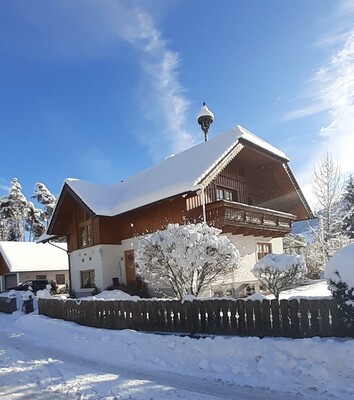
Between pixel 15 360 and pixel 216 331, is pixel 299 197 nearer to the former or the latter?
pixel 216 331

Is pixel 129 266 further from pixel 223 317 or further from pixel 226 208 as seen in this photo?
pixel 223 317

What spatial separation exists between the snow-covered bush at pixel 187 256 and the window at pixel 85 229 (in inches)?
443

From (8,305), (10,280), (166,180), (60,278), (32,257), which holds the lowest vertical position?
(8,305)

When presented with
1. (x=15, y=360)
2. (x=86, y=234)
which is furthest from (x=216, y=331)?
(x=86, y=234)

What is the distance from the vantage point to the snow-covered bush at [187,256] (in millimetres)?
11117

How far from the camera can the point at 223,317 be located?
891cm

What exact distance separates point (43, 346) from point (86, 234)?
1319 centimetres

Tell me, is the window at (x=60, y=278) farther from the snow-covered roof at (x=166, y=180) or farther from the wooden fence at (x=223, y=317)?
the wooden fence at (x=223, y=317)

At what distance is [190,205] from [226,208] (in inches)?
67.7

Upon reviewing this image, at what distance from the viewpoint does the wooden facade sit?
56.9 ft

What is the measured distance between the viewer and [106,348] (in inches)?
361

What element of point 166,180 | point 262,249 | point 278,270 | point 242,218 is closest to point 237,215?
point 242,218

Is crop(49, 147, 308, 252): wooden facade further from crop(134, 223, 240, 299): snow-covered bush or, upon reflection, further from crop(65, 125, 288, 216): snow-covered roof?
crop(134, 223, 240, 299): snow-covered bush

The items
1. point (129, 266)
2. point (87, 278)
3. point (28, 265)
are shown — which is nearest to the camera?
point (129, 266)
